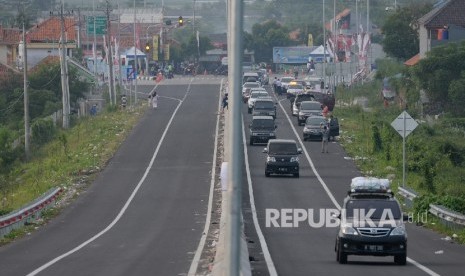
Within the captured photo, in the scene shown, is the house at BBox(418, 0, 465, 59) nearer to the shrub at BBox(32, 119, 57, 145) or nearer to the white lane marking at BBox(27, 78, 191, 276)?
the white lane marking at BBox(27, 78, 191, 276)

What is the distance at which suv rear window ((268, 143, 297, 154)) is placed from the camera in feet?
175

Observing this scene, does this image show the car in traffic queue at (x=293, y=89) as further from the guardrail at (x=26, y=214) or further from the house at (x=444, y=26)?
the guardrail at (x=26, y=214)

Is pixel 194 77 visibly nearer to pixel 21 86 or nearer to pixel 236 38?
pixel 21 86

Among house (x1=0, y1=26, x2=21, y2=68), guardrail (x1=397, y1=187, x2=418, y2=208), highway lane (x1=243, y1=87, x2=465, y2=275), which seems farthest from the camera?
house (x1=0, y1=26, x2=21, y2=68)

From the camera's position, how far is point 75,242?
114ft

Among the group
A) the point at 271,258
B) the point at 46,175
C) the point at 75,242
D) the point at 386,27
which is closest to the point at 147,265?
the point at 271,258

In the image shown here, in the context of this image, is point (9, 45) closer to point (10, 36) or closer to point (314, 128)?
point (10, 36)

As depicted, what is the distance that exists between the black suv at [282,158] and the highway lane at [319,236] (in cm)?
41

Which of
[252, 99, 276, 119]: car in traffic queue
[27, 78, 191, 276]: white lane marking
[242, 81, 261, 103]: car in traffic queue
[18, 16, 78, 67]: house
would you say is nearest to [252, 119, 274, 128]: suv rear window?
[27, 78, 191, 276]: white lane marking

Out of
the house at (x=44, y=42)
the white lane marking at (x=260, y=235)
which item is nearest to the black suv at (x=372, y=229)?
the white lane marking at (x=260, y=235)

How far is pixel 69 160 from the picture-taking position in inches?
2441

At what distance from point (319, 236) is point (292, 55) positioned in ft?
372

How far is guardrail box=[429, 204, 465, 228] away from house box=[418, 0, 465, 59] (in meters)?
58.2

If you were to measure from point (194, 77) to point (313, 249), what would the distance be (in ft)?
351
